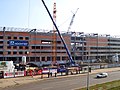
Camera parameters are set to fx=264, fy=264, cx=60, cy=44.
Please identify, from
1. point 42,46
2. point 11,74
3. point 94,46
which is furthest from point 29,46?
point 11,74

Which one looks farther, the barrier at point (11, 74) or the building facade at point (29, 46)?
the building facade at point (29, 46)

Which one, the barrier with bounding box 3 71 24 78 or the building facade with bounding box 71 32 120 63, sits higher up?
the building facade with bounding box 71 32 120 63

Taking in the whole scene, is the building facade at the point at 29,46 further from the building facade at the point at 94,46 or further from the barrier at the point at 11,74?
the barrier at the point at 11,74

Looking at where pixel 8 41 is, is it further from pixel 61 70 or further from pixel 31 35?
pixel 61 70

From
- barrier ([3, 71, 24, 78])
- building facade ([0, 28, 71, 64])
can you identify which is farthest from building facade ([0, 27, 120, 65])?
barrier ([3, 71, 24, 78])

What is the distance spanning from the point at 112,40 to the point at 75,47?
43.7 metres

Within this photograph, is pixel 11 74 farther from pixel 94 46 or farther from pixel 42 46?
pixel 94 46

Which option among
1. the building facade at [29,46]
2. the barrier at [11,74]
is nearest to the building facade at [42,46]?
the building facade at [29,46]

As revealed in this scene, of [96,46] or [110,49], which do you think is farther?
[110,49]

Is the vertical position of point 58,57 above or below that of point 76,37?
below

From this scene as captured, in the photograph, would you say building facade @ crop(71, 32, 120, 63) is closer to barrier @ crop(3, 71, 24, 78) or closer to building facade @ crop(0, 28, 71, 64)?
building facade @ crop(0, 28, 71, 64)

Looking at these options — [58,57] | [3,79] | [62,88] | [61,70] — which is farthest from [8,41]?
[62,88]

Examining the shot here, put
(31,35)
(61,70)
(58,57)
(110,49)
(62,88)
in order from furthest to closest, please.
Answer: (110,49)
(58,57)
(31,35)
(61,70)
(62,88)

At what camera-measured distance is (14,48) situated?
13225cm
